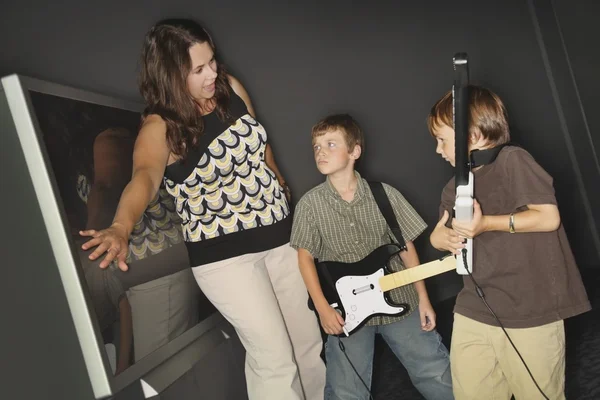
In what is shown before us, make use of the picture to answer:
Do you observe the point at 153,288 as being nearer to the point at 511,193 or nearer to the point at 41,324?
the point at 41,324

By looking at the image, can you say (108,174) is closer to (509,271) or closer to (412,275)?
(412,275)

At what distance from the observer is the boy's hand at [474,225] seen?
5.21 ft

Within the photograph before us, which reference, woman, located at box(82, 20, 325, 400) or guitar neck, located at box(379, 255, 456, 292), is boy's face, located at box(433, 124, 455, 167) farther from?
woman, located at box(82, 20, 325, 400)

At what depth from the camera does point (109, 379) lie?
163cm

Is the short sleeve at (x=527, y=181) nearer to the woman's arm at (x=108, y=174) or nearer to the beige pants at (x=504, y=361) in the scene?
the beige pants at (x=504, y=361)

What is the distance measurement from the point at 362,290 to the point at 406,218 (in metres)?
0.28

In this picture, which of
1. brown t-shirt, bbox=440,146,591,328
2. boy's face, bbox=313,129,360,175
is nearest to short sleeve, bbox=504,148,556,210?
brown t-shirt, bbox=440,146,591,328

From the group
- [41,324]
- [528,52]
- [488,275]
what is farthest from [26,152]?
[528,52]

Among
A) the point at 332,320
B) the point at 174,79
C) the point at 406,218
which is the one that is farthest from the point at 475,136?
the point at 174,79

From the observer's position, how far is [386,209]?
85.3 inches

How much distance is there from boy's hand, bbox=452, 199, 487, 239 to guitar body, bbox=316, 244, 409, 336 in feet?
1.64

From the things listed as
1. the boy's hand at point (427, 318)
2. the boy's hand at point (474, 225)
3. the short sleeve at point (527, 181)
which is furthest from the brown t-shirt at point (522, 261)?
the boy's hand at point (427, 318)

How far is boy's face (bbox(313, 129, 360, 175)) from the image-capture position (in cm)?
215

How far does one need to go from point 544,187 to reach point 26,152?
125cm
